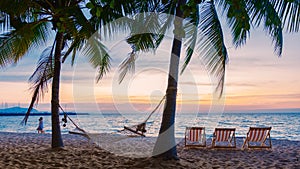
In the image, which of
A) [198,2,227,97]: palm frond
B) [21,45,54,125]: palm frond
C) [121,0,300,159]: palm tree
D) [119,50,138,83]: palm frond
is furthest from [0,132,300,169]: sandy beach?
A: [119,50,138,83]: palm frond

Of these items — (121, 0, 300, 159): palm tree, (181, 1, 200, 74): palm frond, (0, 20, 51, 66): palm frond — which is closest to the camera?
(121, 0, 300, 159): palm tree

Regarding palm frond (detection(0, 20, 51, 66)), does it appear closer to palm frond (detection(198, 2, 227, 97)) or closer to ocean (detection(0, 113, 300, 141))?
palm frond (detection(198, 2, 227, 97))

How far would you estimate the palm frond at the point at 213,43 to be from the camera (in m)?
6.29

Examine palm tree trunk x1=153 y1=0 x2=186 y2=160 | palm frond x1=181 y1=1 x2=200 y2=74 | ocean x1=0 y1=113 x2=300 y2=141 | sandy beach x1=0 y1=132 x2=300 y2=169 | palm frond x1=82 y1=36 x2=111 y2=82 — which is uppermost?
palm frond x1=181 y1=1 x2=200 y2=74

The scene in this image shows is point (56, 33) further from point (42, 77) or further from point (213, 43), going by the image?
point (213, 43)

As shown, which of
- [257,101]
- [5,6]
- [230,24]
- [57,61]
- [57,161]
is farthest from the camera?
[257,101]

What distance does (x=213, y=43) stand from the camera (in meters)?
6.50

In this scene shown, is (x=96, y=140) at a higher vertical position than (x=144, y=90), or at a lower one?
lower

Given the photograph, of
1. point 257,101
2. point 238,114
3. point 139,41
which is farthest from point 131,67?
point 238,114

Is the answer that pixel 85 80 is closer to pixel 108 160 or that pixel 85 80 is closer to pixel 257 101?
pixel 108 160

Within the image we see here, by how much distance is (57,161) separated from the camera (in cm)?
648

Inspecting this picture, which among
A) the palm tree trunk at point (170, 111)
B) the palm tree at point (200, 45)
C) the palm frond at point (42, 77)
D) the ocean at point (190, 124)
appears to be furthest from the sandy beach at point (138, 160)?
the ocean at point (190, 124)

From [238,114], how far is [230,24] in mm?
53219

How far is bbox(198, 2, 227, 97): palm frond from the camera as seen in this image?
20.6 feet
